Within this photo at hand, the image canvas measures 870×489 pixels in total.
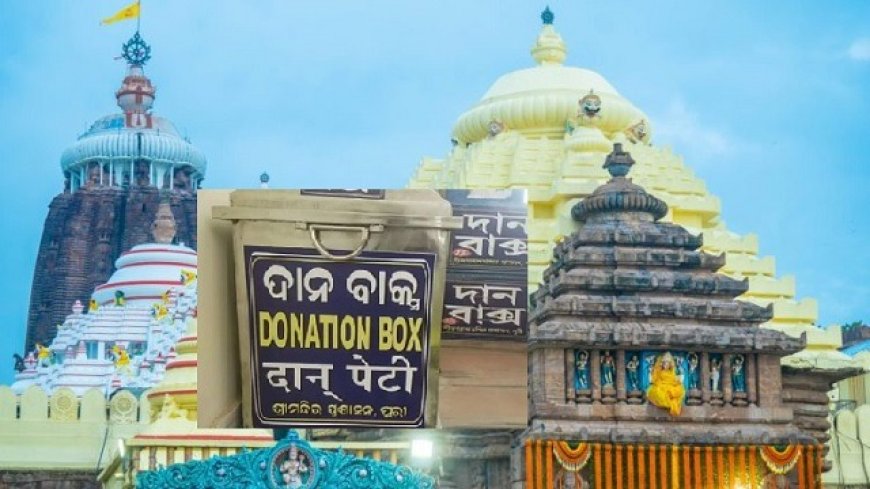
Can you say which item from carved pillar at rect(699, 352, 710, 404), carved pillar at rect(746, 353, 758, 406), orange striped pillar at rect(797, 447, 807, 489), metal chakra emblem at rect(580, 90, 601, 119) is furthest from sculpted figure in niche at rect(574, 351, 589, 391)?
metal chakra emblem at rect(580, 90, 601, 119)

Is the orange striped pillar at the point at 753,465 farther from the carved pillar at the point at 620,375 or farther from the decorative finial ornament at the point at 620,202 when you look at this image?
the decorative finial ornament at the point at 620,202

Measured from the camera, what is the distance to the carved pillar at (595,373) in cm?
2142

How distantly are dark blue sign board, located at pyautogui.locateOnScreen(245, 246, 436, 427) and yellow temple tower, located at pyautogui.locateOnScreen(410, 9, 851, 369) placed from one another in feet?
46.2

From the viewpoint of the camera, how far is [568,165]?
28.5 metres

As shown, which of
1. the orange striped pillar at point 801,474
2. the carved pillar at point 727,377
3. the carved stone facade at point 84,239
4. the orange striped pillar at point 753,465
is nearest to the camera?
the orange striped pillar at point 753,465

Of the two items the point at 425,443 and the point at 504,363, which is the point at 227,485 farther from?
the point at 504,363

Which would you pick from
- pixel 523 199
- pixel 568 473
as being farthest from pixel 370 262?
pixel 568 473

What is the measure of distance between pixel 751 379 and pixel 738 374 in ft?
0.60

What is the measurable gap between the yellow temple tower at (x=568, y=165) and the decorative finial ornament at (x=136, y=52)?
145 feet

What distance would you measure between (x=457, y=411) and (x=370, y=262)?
1.53 m

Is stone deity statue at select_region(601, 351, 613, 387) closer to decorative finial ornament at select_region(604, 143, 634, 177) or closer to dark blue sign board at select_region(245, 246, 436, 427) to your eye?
decorative finial ornament at select_region(604, 143, 634, 177)

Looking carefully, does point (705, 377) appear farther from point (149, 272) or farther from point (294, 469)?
point (149, 272)

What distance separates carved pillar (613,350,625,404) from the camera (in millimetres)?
21531

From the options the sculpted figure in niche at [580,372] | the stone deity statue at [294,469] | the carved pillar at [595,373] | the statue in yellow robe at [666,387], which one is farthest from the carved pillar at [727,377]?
the stone deity statue at [294,469]
